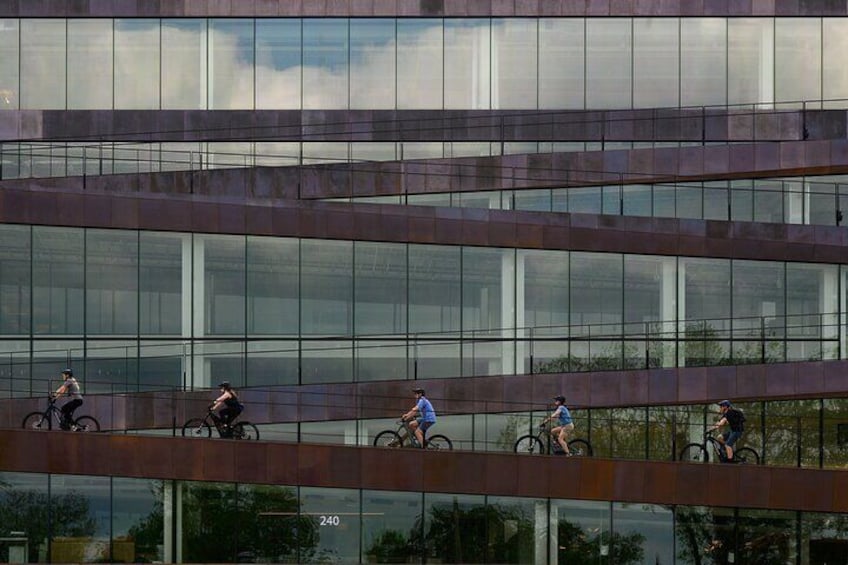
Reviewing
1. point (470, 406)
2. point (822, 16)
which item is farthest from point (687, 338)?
point (822, 16)

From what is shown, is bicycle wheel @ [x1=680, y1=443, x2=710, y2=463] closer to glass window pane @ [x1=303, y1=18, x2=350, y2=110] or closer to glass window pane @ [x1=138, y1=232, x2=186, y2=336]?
glass window pane @ [x1=138, y1=232, x2=186, y2=336]

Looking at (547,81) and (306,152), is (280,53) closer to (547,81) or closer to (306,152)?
(306,152)

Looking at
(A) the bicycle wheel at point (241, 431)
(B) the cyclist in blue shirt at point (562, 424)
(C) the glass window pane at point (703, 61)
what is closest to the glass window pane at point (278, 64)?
(C) the glass window pane at point (703, 61)

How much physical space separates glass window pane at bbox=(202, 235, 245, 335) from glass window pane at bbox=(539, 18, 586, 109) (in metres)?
10.4

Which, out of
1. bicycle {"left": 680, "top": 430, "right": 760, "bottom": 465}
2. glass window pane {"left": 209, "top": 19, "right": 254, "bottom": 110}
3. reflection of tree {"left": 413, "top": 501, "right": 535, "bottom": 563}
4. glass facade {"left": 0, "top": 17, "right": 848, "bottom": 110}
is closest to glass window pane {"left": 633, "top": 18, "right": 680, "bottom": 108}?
glass facade {"left": 0, "top": 17, "right": 848, "bottom": 110}

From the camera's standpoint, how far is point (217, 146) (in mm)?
49094

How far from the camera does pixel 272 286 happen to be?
45.4 m

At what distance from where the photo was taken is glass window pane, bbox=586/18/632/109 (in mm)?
49188

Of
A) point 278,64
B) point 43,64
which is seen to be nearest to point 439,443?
point 278,64

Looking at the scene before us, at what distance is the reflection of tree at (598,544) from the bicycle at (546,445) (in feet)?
5.97

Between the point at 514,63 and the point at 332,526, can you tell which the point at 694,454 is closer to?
the point at 332,526

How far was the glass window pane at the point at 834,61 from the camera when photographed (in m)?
49.3

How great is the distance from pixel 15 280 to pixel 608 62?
1800cm

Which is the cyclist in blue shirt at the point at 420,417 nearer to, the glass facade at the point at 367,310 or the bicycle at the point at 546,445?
the bicycle at the point at 546,445
